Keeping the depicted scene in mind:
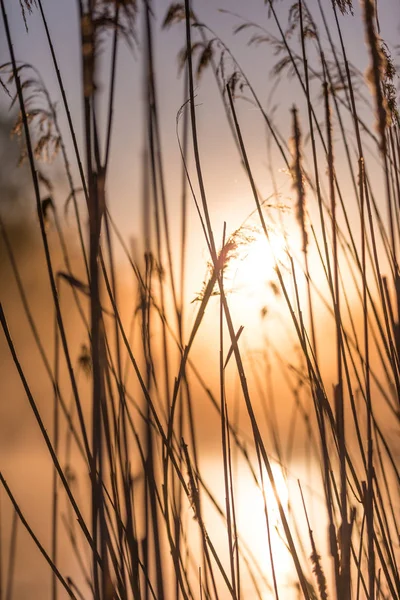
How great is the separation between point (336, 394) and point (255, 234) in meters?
0.32

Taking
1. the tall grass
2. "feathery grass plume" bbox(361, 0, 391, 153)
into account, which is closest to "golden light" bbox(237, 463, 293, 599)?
the tall grass

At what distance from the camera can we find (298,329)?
0.99m

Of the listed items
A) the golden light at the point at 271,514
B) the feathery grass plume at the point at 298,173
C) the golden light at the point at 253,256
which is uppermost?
the feathery grass plume at the point at 298,173

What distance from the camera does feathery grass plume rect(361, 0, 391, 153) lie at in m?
0.97

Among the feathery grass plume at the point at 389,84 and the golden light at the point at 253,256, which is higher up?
the feathery grass plume at the point at 389,84

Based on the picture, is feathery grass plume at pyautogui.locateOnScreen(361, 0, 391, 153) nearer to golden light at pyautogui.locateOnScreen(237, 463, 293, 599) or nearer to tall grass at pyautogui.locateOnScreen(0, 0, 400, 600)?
tall grass at pyautogui.locateOnScreen(0, 0, 400, 600)

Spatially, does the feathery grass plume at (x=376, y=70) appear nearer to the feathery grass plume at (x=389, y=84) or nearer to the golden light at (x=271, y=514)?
the feathery grass plume at (x=389, y=84)

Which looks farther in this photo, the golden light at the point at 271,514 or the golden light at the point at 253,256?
the golden light at the point at 271,514

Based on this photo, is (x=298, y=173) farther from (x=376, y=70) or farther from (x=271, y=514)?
(x=271, y=514)

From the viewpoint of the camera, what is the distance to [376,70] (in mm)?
977

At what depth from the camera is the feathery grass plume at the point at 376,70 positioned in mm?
974

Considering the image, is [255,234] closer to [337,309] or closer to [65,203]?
[337,309]

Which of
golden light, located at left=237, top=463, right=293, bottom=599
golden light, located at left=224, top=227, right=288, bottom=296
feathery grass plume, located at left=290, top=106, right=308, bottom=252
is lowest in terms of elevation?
golden light, located at left=237, top=463, right=293, bottom=599

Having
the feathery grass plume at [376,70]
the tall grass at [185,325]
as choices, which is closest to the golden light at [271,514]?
the tall grass at [185,325]
